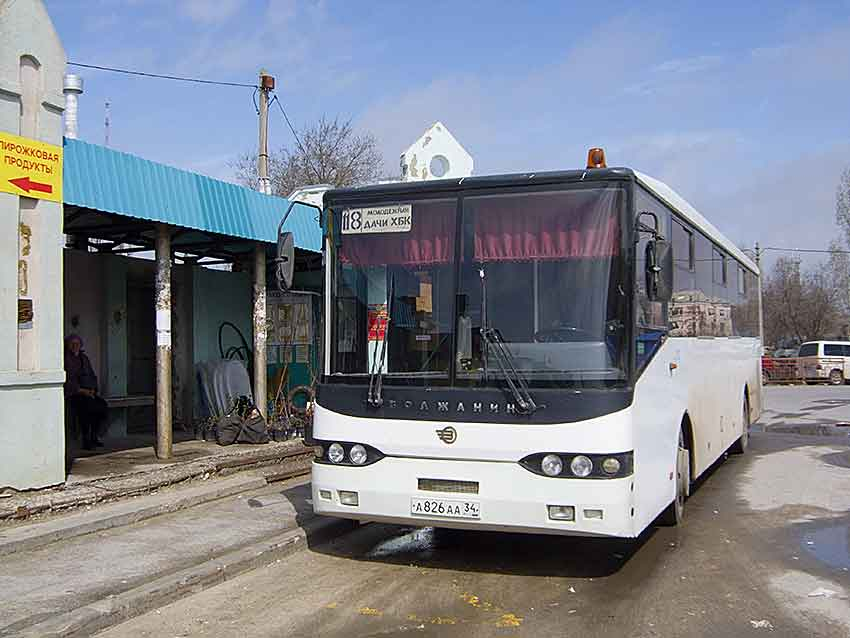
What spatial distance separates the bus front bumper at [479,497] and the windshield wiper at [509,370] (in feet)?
1.49

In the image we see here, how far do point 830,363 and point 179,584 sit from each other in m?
37.2

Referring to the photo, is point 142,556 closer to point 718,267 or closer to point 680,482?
point 680,482

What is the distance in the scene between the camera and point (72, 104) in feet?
40.1

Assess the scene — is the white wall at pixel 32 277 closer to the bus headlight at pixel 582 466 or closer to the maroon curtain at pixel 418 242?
the maroon curtain at pixel 418 242

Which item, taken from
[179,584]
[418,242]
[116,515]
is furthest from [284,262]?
[116,515]


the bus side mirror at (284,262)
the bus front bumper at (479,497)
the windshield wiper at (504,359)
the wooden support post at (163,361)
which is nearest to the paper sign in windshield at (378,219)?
the bus side mirror at (284,262)

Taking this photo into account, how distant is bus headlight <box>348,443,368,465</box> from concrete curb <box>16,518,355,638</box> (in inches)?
53.3

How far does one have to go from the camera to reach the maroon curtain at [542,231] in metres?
6.57

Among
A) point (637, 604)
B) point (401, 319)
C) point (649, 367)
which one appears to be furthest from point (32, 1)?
point (637, 604)

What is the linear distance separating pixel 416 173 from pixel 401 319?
7.30 meters

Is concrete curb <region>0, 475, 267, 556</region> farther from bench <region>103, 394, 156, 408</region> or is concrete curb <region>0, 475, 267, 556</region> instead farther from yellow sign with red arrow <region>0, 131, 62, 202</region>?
bench <region>103, 394, 156, 408</region>

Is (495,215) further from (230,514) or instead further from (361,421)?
(230,514)

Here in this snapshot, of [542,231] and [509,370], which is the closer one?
[509,370]

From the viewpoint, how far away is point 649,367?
7.00 metres
